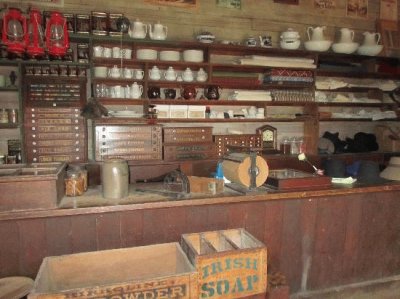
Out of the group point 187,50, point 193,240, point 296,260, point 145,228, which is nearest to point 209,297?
point 193,240

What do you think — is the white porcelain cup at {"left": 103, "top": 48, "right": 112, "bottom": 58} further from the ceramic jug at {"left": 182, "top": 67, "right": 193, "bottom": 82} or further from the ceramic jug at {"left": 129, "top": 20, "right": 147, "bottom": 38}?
the ceramic jug at {"left": 182, "top": 67, "right": 193, "bottom": 82}

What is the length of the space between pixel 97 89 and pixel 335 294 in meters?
2.93

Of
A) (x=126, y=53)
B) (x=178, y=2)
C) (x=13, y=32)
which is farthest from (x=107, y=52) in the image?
(x=178, y=2)

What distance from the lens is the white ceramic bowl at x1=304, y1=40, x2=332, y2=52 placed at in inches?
169

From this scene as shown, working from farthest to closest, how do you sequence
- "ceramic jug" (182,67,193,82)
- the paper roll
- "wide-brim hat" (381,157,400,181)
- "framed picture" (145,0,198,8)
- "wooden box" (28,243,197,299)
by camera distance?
"framed picture" (145,0,198,8) < "ceramic jug" (182,67,193,82) < "wide-brim hat" (381,157,400,181) < the paper roll < "wooden box" (28,243,197,299)

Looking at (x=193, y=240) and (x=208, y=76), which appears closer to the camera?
(x=193, y=240)

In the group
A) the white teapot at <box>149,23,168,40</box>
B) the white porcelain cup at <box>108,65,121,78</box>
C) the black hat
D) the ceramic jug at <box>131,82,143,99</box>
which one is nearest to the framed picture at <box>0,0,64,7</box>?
the white porcelain cup at <box>108,65,121,78</box>

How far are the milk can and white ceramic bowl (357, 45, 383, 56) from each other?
392 centimetres

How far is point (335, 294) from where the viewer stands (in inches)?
96.1

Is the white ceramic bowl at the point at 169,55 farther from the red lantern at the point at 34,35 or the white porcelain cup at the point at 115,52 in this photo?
the red lantern at the point at 34,35

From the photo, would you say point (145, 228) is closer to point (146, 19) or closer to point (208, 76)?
point (208, 76)

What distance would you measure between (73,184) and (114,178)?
0.28 metres

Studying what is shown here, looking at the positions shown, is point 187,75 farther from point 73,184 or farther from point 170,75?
point 73,184

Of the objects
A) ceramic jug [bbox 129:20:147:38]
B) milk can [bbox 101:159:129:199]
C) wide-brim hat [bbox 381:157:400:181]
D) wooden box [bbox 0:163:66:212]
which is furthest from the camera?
ceramic jug [bbox 129:20:147:38]
